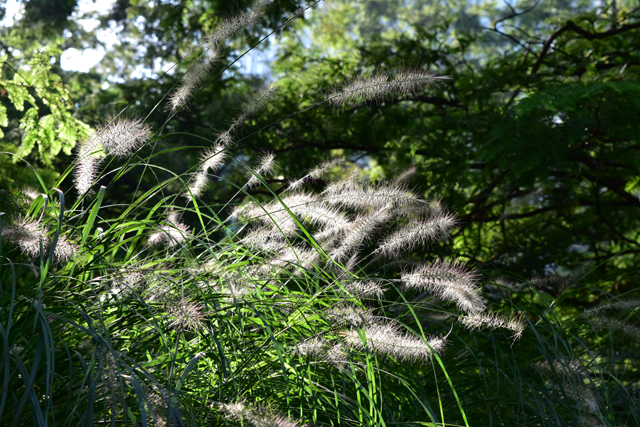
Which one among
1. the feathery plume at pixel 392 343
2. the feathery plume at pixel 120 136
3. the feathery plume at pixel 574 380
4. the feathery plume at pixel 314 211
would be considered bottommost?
the feathery plume at pixel 574 380

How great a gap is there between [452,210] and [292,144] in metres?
1.58

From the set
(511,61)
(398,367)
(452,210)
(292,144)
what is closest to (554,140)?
(452,210)

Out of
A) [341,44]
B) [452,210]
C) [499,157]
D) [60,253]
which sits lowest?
[341,44]

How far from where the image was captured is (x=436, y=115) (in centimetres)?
414

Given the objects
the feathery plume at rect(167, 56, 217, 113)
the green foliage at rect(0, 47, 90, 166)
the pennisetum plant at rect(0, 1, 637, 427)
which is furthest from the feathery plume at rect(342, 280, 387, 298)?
the green foliage at rect(0, 47, 90, 166)

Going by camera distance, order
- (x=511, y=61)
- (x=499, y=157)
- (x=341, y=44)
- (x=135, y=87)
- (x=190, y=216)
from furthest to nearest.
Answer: (x=341, y=44) < (x=135, y=87) < (x=511, y=61) < (x=190, y=216) < (x=499, y=157)

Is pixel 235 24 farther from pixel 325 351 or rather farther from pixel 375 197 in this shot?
pixel 325 351

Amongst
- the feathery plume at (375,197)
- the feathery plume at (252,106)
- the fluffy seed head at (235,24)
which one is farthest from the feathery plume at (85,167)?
the feathery plume at (375,197)

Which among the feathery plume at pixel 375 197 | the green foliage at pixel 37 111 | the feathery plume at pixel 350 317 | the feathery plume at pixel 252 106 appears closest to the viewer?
the feathery plume at pixel 350 317

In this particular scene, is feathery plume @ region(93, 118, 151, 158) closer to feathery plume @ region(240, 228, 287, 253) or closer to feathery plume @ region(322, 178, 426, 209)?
feathery plume @ region(240, 228, 287, 253)

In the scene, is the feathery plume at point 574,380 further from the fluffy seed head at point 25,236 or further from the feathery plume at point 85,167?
the feathery plume at point 85,167

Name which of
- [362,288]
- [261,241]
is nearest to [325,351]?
[362,288]

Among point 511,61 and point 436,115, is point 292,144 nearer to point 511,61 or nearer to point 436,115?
point 436,115

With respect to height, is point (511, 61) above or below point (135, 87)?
below
